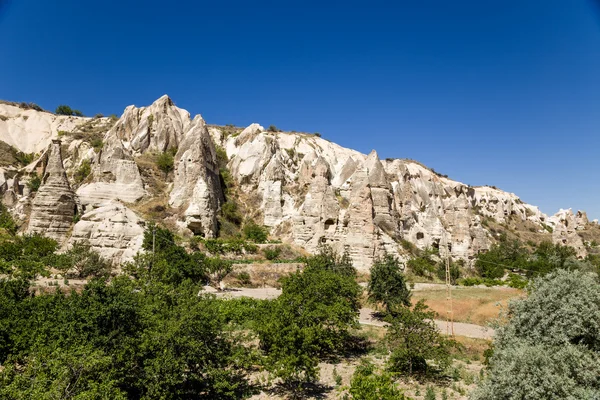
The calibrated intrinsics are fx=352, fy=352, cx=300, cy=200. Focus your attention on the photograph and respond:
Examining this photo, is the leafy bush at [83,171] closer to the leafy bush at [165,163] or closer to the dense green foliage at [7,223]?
the dense green foliage at [7,223]

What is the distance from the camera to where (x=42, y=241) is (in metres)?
27.9

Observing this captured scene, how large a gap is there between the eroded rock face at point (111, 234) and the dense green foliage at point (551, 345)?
27235 millimetres

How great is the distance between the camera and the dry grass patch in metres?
21.4

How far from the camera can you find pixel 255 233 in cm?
4109

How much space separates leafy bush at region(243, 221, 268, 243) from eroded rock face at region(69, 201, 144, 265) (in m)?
12.8

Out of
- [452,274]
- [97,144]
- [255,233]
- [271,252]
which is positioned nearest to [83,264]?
[271,252]

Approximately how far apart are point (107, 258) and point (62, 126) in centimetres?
5085

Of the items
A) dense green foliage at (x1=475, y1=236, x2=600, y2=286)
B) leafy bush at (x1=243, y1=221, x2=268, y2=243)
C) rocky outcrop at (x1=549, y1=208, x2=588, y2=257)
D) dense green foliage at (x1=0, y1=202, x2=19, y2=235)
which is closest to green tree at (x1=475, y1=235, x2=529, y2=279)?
dense green foliage at (x1=475, y1=236, x2=600, y2=286)

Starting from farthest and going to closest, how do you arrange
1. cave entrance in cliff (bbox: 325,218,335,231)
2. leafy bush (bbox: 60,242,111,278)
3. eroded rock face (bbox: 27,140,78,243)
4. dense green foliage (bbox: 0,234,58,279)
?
cave entrance in cliff (bbox: 325,218,335,231) < eroded rock face (bbox: 27,140,78,243) < leafy bush (bbox: 60,242,111,278) < dense green foliage (bbox: 0,234,58,279)

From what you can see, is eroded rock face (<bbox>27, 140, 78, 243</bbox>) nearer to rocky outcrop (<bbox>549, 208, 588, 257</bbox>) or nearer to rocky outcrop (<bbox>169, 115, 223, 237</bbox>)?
rocky outcrop (<bbox>169, 115, 223, 237</bbox>)

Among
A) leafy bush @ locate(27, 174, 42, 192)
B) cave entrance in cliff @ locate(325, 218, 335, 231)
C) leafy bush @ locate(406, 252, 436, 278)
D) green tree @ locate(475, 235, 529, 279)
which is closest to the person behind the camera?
leafy bush @ locate(406, 252, 436, 278)

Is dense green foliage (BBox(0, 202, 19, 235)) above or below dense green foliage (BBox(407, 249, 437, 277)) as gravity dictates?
above

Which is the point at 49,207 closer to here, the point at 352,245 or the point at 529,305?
the point at 352,245

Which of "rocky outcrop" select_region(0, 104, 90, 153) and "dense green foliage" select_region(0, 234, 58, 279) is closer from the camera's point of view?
"dense green foliage" select_region(0, 234, 58, 279)
